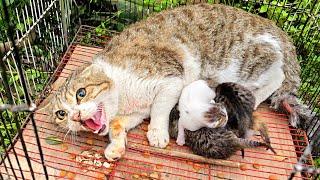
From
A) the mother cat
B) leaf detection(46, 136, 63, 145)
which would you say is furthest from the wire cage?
the mother cat

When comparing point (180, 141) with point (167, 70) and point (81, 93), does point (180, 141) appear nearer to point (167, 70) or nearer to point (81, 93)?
point (167, 70)

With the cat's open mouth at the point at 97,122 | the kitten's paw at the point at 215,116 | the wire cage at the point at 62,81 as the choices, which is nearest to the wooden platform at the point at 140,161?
the wire cage at the point at 62,81

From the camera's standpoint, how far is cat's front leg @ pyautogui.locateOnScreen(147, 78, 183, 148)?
284 centimetres

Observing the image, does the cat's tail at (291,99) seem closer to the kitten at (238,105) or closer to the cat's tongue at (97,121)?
the kitten at (238,105)

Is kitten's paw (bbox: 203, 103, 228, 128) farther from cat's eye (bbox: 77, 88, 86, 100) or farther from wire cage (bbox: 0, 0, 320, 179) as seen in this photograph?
cat's eye (bbox: 77, 88, 86, 100)

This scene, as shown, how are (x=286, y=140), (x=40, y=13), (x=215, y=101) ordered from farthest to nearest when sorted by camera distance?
(x=40, y=13)
(x=286, y=140)
(x=215, y=101)

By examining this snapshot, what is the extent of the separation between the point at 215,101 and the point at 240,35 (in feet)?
2.08

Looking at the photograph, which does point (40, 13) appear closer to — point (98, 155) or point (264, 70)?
point (98, 155)

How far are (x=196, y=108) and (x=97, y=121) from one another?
655 mm

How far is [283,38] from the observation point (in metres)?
3.16

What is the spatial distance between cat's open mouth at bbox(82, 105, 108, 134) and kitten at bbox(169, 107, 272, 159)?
58 cm

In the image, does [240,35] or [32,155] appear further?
[240,35]

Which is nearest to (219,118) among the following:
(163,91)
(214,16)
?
(163,91)

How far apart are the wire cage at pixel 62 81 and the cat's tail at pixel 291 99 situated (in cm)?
6
